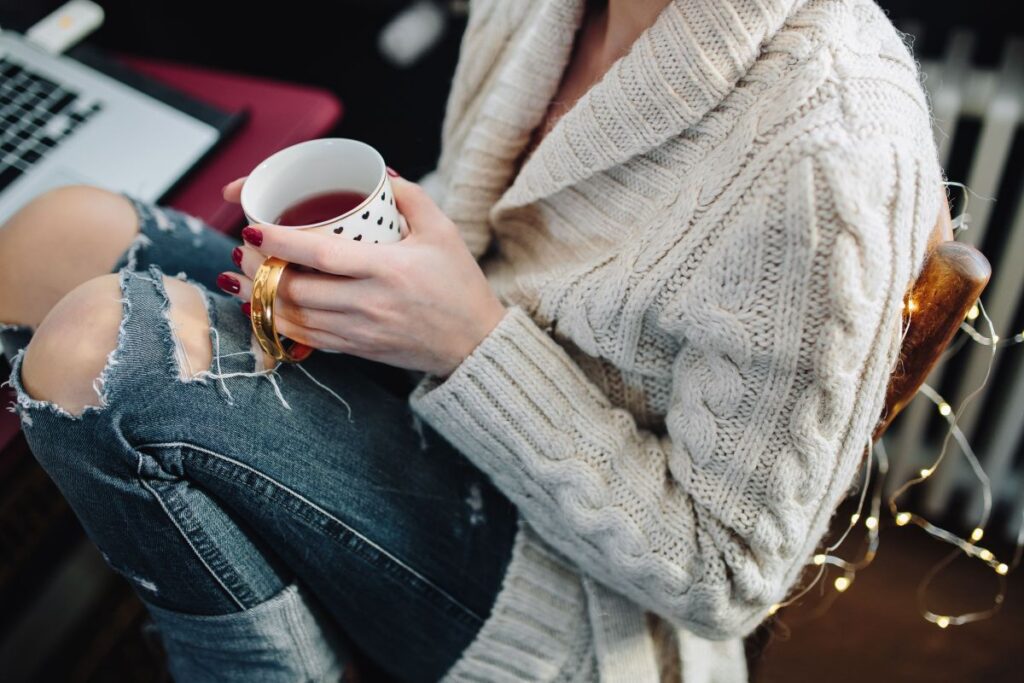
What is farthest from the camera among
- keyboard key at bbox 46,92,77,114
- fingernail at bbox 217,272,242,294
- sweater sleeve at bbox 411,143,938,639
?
keyboard key at bbox 46,92,77,114

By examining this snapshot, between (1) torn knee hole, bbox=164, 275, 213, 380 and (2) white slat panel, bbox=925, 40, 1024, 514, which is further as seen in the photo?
(2) white slat panel, bbox=925, 40, 1024, 514

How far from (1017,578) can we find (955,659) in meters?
0.17

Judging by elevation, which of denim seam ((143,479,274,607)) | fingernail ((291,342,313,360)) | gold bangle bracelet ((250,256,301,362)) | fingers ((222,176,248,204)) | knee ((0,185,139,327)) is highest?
fingers ((222,176,248,204))

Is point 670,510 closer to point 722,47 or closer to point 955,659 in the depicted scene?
point 722,47

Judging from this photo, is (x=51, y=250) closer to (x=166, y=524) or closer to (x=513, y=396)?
(x=166, y=524)

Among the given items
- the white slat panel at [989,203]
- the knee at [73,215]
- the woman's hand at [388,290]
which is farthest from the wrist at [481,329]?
the white slat panel at [989,203]

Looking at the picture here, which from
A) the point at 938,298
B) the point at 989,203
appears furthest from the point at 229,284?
the point at 989,203

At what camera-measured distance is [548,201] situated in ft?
2.35

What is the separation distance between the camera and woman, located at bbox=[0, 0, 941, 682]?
1.77 feet

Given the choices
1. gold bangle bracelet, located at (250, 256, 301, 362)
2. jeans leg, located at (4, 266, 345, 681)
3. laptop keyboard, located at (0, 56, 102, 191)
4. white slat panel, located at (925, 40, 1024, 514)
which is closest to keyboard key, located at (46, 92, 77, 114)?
laptop keyboard, located at (0, 56, 102, 191)

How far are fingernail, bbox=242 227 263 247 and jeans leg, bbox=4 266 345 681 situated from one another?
0.37 feet

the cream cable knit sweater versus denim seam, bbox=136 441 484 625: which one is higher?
the cream cable knit sweater

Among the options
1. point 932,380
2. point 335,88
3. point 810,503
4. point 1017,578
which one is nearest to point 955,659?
point 1017,578

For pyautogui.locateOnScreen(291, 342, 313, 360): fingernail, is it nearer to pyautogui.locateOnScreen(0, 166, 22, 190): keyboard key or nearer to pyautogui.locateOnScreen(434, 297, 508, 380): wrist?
pyautogui.locateOnScreen(434, 297, 508, 380): wrist
